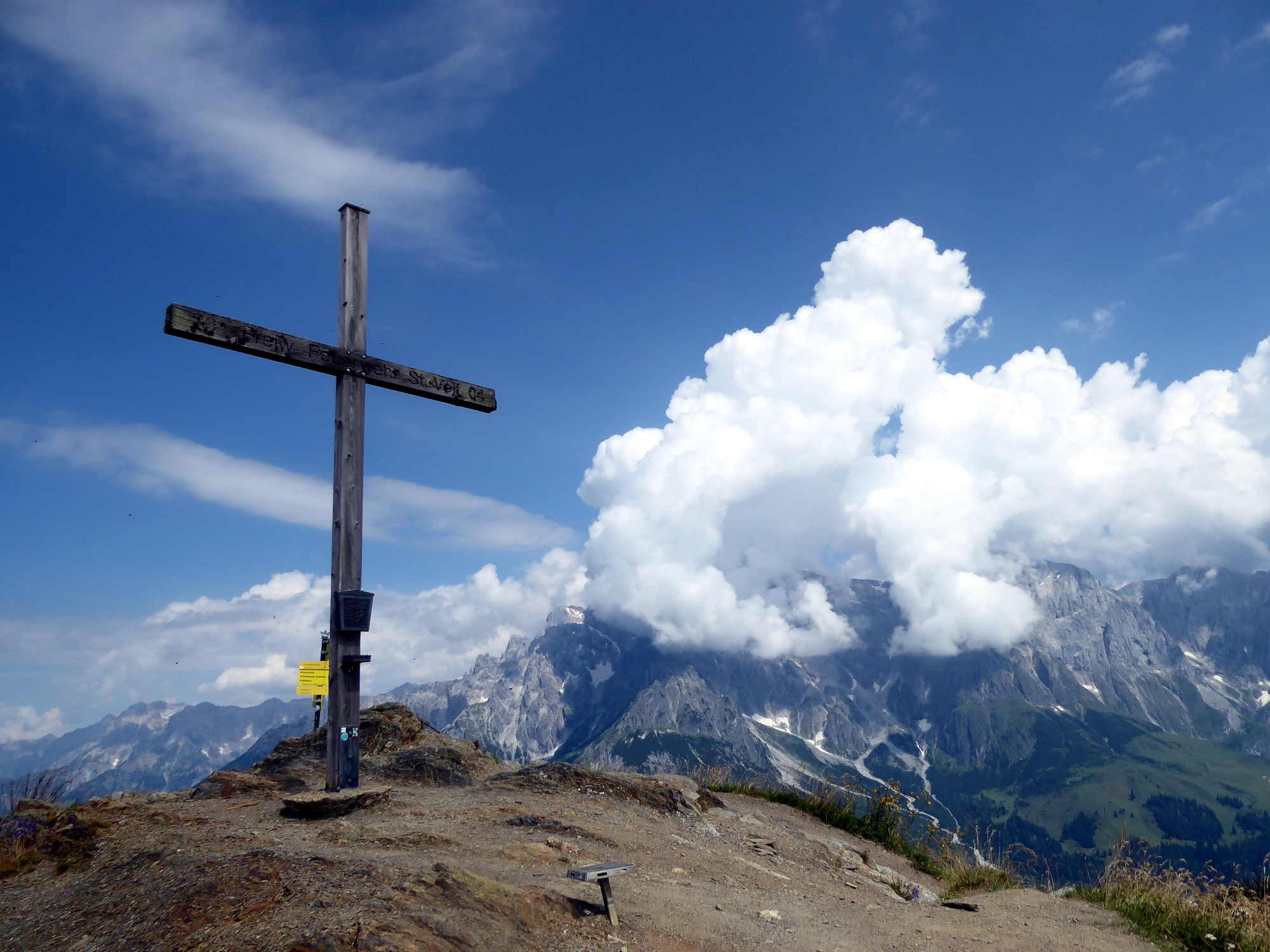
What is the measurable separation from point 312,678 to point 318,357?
5.52 metres

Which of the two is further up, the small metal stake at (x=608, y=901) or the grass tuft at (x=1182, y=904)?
the small metal stake at (x=608, y=901)

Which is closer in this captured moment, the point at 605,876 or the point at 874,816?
the point at 605,876

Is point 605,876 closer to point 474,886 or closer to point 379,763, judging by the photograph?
point 474,886

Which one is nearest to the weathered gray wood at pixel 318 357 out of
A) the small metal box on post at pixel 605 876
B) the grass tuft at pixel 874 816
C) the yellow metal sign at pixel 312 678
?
the yellow metal sign at pixel 312 678

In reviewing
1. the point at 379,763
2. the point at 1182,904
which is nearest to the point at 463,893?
the point at 379,763

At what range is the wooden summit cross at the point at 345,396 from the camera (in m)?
11.2

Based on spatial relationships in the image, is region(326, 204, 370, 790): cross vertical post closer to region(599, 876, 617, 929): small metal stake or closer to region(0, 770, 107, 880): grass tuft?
region(0, 770, 107, 880): grass tuft

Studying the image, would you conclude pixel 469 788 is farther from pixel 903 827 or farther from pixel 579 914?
pixel 903 827

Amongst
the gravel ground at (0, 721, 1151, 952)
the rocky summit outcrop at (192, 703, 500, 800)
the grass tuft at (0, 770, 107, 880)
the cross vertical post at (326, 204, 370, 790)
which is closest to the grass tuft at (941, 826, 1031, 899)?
the gravel ground at (0, 721, 1151, 952)

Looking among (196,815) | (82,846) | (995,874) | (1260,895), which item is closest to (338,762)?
(196,815)

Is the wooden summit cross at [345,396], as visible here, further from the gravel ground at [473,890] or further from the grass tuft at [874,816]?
the grass tuft at [874,816]

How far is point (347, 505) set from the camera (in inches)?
472

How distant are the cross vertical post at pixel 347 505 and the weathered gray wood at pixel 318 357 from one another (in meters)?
0.23

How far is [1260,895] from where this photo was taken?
10.8m
